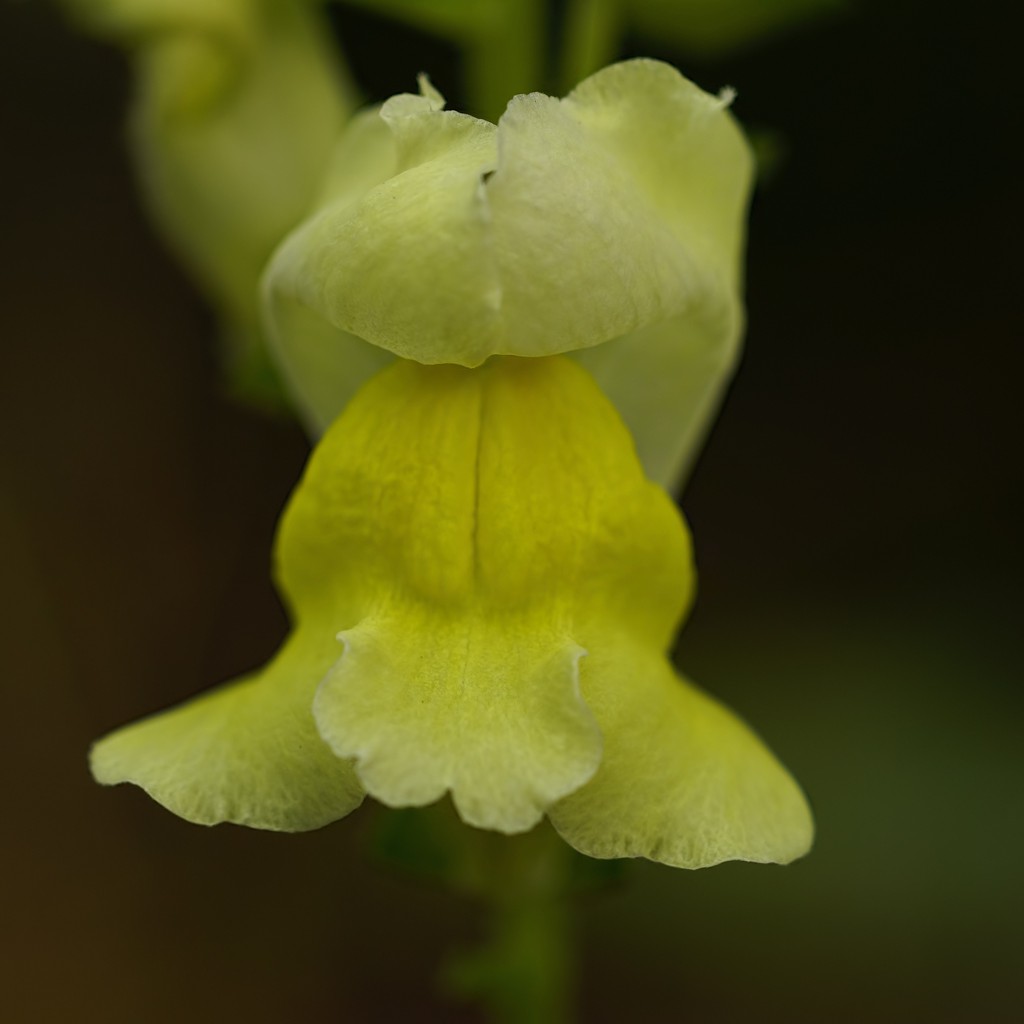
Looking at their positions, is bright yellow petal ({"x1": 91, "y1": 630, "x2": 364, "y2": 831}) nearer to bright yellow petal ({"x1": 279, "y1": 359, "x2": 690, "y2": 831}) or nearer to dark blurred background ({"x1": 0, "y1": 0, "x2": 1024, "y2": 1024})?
bright yellow petal ({"x1": 279, "y1": 359, "x2": 690, "y2": 831})

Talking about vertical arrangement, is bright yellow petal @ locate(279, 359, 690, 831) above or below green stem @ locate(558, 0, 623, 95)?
below

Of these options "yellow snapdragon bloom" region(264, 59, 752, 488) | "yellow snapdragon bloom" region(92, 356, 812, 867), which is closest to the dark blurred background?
"yellow snapdragon bloom" region(264, 59, 752, 488)

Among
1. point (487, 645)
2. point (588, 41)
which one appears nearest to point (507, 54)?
point (588, 41)

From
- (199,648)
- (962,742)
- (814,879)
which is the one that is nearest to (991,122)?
(962,742)

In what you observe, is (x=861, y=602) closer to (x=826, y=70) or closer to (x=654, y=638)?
(x=826, y=70)

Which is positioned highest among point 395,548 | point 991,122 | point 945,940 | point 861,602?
point 395,548

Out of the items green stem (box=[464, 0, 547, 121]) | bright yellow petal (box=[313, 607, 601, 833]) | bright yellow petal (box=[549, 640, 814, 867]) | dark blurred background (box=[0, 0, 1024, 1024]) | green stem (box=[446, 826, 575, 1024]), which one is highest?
green stem (box=[464, 0, 547, 121])

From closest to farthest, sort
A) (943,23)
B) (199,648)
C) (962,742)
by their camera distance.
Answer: (962,742), (943,23), (199,648)
